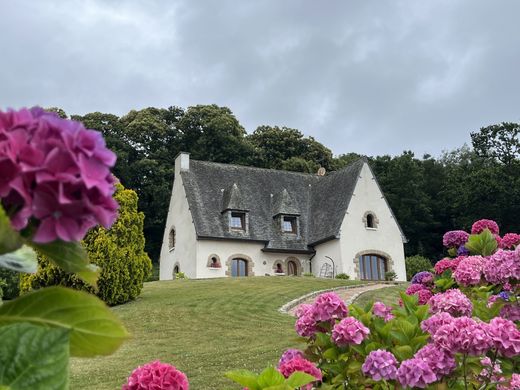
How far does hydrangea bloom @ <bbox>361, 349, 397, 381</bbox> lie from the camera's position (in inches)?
117

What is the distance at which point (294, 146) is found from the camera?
52625 mm

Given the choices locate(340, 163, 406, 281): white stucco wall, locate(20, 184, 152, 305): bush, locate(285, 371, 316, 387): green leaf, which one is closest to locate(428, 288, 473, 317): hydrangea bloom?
locate(285, 371, 316, 387): green leaf

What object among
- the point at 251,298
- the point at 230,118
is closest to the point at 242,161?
the point at 230,118

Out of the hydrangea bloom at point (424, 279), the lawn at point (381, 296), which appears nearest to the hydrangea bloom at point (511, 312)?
the hydrangea bloom at point (424, 279)

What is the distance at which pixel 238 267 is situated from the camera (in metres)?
30.4

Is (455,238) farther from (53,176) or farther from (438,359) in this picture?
(53,176)

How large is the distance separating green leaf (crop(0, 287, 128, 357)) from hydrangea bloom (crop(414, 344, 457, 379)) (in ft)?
7.54

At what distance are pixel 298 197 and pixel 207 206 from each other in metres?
6.05

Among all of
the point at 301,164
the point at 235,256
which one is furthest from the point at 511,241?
the point at 301,164

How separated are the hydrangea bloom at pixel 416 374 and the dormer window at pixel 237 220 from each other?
28.1m

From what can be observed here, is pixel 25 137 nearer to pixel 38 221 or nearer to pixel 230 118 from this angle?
pixel 38 221

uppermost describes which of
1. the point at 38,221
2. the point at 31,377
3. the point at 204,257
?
the point at 204,257

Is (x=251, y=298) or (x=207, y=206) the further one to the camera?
(x=207, y=206)

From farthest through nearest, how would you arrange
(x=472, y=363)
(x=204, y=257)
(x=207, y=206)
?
(x=207, y=206) → (x=204, y=257) → (x=472, y=363)
